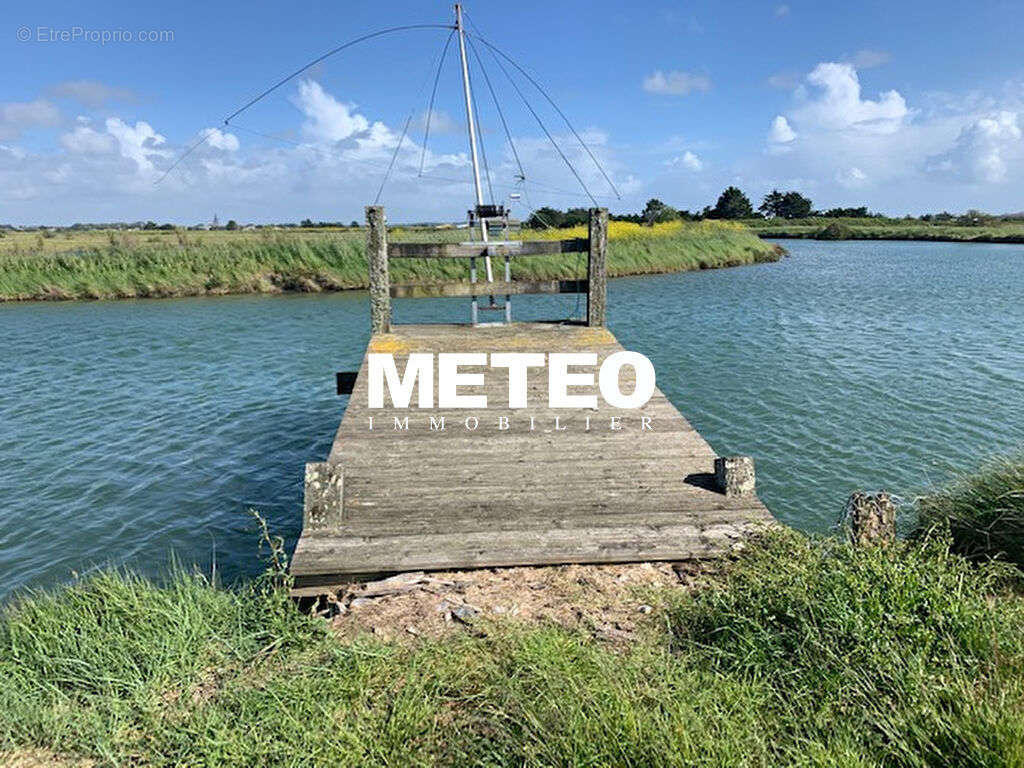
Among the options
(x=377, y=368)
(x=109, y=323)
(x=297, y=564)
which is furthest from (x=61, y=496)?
(x=109, y=323)

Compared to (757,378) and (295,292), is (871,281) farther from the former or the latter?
(295,292)

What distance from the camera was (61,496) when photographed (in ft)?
26.5

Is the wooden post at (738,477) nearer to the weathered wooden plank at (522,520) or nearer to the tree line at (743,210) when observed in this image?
the weathered wooden plank at (522,520)

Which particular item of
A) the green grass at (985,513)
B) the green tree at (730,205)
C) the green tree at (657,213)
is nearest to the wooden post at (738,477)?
the green grass at (985,513)

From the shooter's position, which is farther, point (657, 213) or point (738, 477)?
point (657, 213)

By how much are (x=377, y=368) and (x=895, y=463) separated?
7099 millimetres

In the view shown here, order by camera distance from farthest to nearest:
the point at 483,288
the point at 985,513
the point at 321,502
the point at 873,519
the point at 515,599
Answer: the point at 483,288
the point at 985,513
the point at 321,502
the point at 873,519
the point at 515,599

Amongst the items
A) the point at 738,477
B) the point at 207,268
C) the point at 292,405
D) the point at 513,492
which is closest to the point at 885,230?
the point at 207,268

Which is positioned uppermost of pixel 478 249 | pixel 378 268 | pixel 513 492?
pixel 478 249

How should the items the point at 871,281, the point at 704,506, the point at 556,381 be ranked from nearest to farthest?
the point at 704,506 → the point at 556,381 → the point at 871,281

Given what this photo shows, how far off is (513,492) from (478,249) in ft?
17.6

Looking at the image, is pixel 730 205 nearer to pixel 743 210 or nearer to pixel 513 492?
pixel 743 210

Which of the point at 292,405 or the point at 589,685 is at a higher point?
the point at 589,685

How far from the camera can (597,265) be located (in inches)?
381
